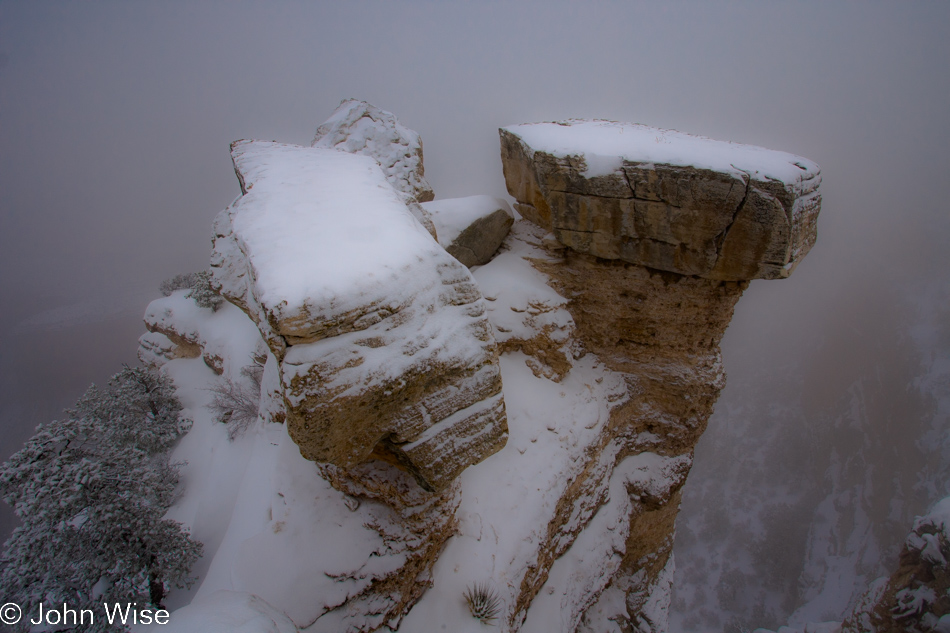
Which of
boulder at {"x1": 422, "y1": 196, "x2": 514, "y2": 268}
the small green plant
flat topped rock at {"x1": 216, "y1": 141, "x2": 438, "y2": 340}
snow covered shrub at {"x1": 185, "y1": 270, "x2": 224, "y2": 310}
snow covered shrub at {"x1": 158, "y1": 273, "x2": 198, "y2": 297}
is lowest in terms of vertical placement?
the small green plant

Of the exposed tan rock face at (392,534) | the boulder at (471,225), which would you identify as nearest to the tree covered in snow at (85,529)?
the exposed tan rock face at (392,534)

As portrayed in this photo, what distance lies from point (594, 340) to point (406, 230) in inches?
214

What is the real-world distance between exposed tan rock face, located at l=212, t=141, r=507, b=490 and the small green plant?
1926 mm

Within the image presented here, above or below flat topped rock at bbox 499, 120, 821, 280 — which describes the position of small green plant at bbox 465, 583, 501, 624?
below

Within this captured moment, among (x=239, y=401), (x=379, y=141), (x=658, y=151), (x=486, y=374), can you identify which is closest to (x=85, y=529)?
(x=239, y=401)

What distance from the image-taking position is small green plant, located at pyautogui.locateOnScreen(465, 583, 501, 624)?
4.61 metres

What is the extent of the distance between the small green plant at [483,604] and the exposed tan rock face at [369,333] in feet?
6.32

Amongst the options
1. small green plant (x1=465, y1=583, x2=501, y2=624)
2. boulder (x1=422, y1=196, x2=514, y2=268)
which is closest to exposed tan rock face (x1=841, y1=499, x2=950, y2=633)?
small green plant (x1=465, y1=583, x2=501, y2=624)

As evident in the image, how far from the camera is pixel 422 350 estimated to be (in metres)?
3.29

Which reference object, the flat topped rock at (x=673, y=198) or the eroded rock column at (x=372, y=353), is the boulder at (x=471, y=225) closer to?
the flat topped rock at (x=673, y=198)

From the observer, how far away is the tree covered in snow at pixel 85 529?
466 centimetres

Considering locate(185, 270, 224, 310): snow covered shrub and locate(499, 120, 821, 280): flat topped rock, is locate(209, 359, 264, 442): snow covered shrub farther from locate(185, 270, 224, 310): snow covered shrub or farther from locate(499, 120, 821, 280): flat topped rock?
locate(499, 120, 821, 280): flat topped rock

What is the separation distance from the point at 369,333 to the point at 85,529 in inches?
207

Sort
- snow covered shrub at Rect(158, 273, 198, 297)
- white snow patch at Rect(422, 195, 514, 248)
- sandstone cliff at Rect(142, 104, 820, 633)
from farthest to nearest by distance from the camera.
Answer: snow covered shrub at Rect(158, 273, 198, 297), white snow patch at Rect(422, 195, 514, 248), sandstone cliff at Rect(142, 104, 820, 633)
